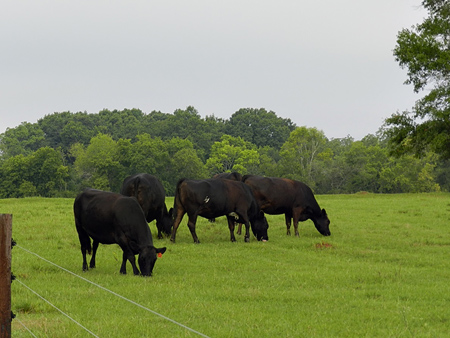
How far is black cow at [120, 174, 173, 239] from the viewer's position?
747 inches

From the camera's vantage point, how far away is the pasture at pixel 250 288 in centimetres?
842

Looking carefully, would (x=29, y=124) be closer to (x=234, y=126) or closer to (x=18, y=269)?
(x=234, y=126)

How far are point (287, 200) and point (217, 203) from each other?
3501 millimetres

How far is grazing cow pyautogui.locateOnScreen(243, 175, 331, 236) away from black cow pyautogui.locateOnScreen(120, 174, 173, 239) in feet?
11.0

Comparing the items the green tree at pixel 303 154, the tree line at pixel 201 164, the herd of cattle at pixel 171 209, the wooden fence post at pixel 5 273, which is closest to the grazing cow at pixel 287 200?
the herd of cattle at pixel 171 209

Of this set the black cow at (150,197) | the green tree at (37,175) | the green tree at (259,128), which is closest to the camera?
the black cow at (150,197)

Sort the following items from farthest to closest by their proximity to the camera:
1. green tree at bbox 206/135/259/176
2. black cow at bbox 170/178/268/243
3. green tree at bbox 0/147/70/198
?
green tree at bbox 206/135/259/176
green tree at bbox 0/147/70/198
black cow at bbox 170/178/268/243

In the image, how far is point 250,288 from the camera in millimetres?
11094

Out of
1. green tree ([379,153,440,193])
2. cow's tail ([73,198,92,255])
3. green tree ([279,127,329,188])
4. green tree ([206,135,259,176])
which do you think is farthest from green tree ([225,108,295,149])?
cow's tail ([73,198,92,255])

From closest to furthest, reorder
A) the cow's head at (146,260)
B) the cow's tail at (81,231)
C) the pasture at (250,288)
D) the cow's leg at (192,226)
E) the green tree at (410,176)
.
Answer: the pasture at (250,288), the cow's head at (146,260), the cow's tail at (81,231), the cow's leg at (192,226), the green tree at (410,176)

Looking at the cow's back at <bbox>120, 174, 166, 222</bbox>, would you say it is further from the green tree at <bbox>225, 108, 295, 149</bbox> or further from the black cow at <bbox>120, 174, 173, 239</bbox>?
the green tree at <bbox>225, 108, 295, 149</bbox>

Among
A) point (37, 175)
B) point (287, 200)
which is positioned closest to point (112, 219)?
point (287, 200)

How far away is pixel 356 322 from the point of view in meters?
8.78

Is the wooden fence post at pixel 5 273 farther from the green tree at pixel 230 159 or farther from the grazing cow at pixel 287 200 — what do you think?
the green tree at pixel 230 159
